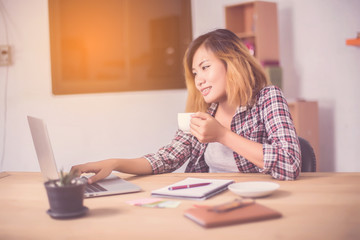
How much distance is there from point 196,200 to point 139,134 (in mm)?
2320

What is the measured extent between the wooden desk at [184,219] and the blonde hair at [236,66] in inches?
17.8

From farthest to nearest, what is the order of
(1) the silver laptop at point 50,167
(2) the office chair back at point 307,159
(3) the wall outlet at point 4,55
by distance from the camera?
(3) the wall outlet at point 4,55 → (2) the office chair back at point 307,159 → (1) the silver laptop at point 50,167

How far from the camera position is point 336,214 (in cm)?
84

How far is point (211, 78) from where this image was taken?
5.05ft

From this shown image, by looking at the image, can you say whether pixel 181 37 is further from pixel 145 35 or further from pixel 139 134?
pixel 139 134

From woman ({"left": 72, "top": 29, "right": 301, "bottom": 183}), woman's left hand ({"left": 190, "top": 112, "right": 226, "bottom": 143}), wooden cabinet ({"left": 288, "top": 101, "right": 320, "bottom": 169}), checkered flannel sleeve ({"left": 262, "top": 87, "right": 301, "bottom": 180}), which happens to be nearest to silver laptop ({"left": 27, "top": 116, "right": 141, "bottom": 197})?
woman ({"left": 72, "top": 29, "right": 301, "bottom": 183})

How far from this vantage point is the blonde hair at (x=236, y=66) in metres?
1.51

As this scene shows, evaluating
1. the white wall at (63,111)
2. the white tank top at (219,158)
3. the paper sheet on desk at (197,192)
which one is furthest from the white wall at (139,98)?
the paper sheet on desk at (197,192)

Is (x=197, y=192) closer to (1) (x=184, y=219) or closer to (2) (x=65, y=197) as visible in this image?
(1) (x=184, y=219)

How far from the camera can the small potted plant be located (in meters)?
0.85

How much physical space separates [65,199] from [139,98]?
95.5 inches

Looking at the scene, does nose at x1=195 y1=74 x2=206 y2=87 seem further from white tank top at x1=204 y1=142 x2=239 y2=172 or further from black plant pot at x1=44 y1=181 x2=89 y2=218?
black plant pot at x1=44 y1=181 x2=89 y2=218

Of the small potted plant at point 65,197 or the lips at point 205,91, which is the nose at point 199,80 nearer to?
the lips at point 205,91

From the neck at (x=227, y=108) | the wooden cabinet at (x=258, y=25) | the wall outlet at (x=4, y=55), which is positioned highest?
the wooden cabinet at (x=258, y=25)
